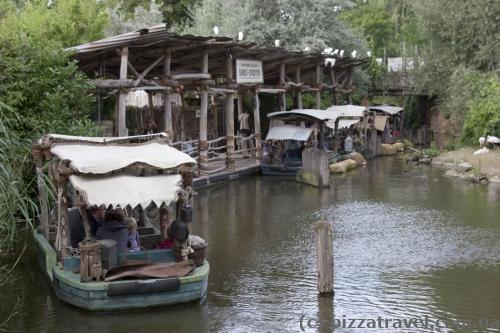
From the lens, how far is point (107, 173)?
9500 millimetres

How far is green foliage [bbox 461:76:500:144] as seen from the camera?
25719 mm

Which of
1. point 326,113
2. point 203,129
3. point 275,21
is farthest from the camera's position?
point 275,21

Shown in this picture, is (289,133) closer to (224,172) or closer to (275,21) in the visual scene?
(224,172)

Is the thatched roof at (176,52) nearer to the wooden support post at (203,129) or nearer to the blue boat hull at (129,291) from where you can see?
the wooden support post at (203,129)

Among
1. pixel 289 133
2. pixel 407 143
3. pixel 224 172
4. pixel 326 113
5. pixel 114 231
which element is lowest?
pixel 407 143

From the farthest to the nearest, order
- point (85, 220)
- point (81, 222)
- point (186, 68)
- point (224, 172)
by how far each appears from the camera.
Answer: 1. point (186, 68)
2. point (224, 172)
3. point (81, 222)
4. point (85, 220)

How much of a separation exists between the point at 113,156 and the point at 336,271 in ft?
14.4

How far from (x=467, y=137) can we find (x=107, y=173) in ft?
72.7

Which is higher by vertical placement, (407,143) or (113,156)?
(113,156)

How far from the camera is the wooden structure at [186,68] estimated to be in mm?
16625

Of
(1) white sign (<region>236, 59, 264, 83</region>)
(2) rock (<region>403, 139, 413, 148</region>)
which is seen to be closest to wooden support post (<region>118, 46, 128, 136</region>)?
(1) white sign (<region>236, 59, 264, 83</region>)

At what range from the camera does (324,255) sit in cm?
949

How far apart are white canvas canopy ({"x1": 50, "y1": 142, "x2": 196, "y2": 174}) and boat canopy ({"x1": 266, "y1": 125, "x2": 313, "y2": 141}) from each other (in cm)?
1336

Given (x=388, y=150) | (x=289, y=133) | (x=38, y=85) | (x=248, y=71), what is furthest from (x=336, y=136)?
(x=38, y=85)
